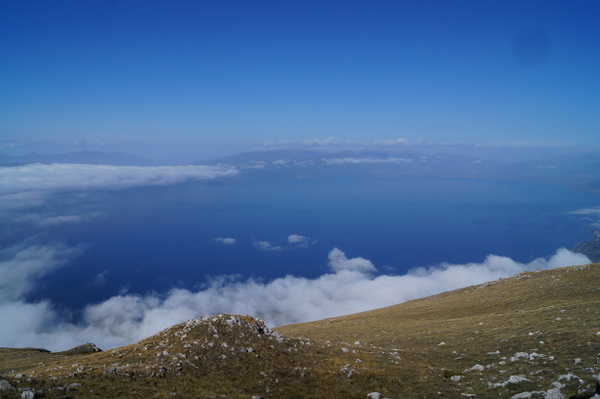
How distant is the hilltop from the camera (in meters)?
14.6

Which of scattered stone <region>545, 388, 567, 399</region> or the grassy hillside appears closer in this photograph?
scattered stone <region>545, 388, 567, 399</region>

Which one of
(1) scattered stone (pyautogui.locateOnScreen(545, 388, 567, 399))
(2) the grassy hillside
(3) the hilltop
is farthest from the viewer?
(2) the grassy hillside

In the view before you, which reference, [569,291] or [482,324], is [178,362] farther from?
[569,291]

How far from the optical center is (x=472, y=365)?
19531 mm

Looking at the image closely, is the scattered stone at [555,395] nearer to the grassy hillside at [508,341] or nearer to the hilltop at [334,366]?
the hilltop at [334,366]

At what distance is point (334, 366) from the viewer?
64.8 ft

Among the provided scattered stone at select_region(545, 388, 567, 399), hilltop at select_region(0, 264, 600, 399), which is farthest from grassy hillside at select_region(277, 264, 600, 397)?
scattered stone at select_region(545, 388, 567, 399)

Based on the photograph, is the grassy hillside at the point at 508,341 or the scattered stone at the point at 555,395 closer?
the scattered stone at the point at 555,395

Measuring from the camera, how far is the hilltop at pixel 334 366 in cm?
1462

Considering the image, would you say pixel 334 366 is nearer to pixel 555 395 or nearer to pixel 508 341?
pixel 555 395

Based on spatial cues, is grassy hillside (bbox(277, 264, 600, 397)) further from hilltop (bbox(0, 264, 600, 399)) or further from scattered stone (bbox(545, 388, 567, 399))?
scattered stone (bbox(545, 388, 567, 399))

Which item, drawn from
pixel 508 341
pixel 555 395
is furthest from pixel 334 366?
pixel 508 341

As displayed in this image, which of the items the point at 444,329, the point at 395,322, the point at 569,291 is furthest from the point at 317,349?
the point at 569,291

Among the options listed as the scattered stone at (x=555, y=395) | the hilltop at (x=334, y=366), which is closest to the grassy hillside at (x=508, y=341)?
the hilltop at (x=334, y=366)
